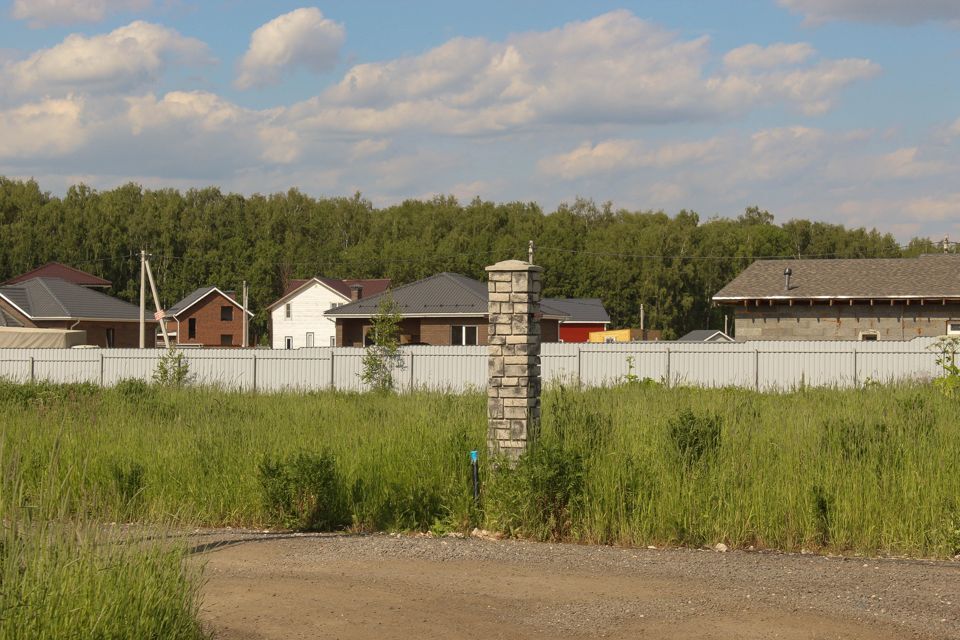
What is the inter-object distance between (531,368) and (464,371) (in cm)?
1894

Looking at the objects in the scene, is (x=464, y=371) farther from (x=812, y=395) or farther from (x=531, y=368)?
(x=531, y=368)

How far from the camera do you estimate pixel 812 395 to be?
1870 cm

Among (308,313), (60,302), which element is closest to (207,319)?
(308,313)

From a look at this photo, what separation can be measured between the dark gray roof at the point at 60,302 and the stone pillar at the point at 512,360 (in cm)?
4879

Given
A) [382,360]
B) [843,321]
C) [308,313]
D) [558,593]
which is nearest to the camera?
[558,593]

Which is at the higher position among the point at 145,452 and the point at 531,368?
the point at 531,368

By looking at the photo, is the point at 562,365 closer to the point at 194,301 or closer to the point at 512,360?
the point at 512,360

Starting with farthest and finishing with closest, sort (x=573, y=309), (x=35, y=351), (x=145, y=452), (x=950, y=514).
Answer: (x=573, y=309) < (x=35, y=351) < (x=145, y=452) < (x=950, y=514)

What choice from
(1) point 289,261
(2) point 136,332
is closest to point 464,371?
(2) point 136,332

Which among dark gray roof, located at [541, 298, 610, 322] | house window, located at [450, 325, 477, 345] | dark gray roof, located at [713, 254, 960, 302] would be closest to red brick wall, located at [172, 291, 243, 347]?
dark gray roof, located at [541, 298, 610, 322]

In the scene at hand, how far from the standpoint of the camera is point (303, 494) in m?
10.7

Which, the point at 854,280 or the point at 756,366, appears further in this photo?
the point at 854,280

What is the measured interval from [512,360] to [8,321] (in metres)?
42.9

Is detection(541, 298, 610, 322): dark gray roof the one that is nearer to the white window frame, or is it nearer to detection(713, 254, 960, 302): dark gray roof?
the white window frame
